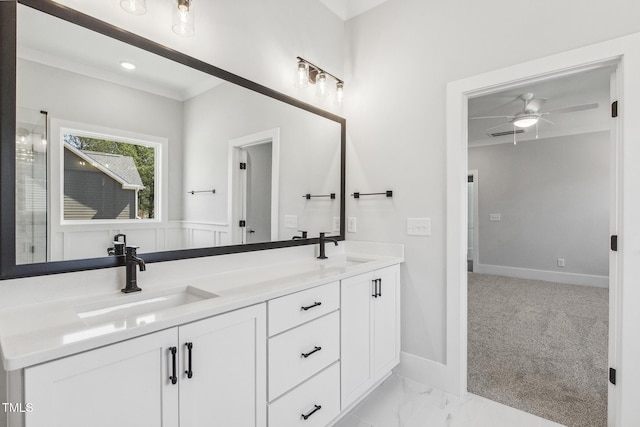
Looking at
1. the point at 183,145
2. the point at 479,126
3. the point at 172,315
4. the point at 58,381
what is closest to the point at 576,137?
the point at 479,126

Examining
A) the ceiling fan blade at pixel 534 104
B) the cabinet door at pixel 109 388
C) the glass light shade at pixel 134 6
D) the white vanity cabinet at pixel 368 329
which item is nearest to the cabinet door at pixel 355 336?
the white vanity cabinet at pixel 368 329

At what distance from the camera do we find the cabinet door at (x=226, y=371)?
1.07 m

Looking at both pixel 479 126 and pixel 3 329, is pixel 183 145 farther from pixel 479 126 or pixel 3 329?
pixel 479 126

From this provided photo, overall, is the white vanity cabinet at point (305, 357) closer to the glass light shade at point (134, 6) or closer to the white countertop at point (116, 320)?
the white countertop at point (116, 320)

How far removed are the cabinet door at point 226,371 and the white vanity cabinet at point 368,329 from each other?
0.61 metres

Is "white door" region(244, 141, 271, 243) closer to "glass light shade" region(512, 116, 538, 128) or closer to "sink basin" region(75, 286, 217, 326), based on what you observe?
"sink basin" region(75, 286, 217, 326)

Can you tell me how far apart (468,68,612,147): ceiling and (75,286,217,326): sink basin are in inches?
118

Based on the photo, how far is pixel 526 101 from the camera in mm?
3816

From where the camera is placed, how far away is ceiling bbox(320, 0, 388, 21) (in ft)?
8.27

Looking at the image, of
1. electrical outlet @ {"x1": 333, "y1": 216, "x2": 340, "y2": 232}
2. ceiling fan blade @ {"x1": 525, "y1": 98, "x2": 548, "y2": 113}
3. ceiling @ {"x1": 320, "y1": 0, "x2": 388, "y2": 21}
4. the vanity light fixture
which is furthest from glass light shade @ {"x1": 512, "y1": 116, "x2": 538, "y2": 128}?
electrical outlet @ {"x1": 333, "y1": 216, "x2": 340, "y2": 232}

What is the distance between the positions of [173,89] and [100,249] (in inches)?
33.9

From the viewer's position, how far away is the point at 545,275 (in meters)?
5.40

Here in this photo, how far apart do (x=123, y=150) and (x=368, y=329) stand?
1679mm

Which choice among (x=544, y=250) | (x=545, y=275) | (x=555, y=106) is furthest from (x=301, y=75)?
(x=545, y=275)
